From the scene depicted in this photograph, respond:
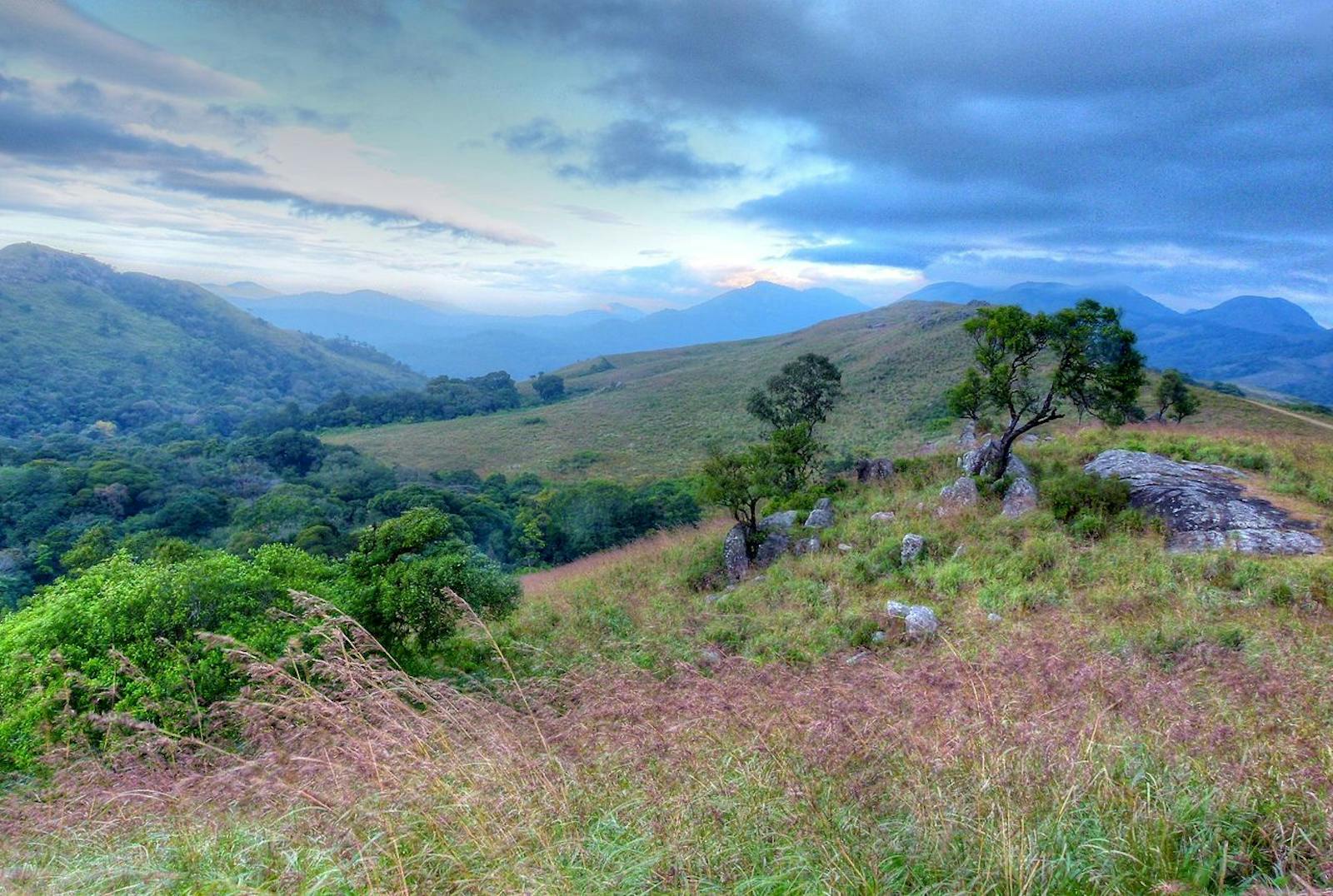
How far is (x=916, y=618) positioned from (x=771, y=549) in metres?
5.96

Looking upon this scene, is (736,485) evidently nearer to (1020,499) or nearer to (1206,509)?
(1020,499)

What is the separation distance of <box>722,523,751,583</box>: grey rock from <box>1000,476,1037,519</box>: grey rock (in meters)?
5.39

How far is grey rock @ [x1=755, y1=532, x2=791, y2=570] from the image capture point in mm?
13703

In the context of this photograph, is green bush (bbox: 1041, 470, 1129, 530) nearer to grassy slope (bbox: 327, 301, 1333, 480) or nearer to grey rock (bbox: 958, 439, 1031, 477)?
grey rock (bbox: 958, 439, 1031, 477)

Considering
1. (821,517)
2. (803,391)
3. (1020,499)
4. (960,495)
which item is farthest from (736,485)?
(803,391)

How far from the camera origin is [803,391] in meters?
23.7

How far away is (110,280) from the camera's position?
176 meters

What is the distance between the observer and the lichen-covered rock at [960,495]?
12.3 metres

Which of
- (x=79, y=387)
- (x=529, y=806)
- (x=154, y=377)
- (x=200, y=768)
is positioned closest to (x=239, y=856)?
(x=529, y=806)

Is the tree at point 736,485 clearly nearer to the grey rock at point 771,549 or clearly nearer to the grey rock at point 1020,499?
the grey rock at point 771,549

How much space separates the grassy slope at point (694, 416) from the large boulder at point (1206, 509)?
1757cm

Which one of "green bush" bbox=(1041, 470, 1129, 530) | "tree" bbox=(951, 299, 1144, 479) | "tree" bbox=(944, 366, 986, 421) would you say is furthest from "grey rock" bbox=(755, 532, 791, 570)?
"green bush" bbox=(1041, 470, 1129, 530)

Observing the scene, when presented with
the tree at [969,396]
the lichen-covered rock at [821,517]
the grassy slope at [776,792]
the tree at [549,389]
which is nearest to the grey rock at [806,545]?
the lichen-covered rock at [821,517]

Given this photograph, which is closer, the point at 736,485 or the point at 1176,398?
the point at 736,485
